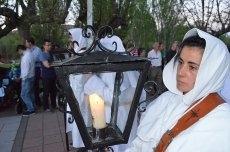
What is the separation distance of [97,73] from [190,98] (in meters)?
0.49

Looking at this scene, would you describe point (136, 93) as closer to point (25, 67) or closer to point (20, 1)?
point (25, 67)

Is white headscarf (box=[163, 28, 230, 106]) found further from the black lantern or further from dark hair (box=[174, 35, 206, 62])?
the black lantern

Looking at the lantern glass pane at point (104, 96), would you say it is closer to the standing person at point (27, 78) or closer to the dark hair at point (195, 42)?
the dark hair at point (195, 42)

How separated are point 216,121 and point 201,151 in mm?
164

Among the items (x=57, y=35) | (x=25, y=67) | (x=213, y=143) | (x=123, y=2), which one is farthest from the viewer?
(x=57, y=35)

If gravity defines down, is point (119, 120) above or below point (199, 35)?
below

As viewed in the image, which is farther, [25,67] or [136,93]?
[25,67]

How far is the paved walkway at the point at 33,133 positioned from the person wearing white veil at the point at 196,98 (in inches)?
173

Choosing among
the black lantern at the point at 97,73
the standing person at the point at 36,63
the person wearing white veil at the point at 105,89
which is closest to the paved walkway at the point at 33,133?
the standing person at the point at 36,63

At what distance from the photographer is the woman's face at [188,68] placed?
2.11m

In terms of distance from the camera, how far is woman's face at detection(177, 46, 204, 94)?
6.93 ft

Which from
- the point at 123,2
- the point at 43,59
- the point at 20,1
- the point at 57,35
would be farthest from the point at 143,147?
the point at 57,35

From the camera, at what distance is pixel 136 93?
2.16 metres

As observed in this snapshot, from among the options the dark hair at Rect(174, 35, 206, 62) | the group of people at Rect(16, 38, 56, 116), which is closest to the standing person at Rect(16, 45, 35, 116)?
the group of people at Rect(16, 38, 56, 116)
